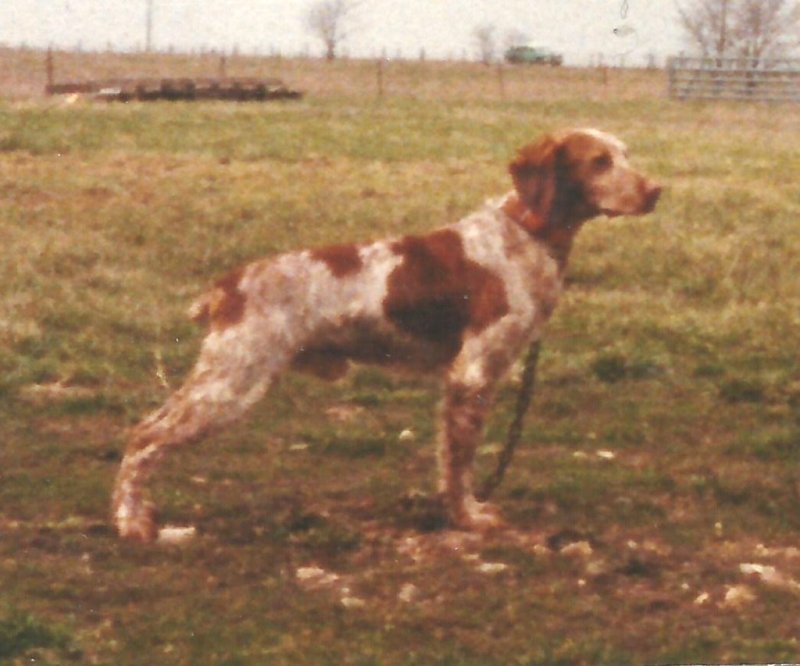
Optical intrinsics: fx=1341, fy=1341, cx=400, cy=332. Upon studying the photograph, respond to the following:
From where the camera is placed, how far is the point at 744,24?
607 centimetres

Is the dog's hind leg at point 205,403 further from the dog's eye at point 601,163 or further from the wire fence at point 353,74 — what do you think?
the wire fence at point 353,74

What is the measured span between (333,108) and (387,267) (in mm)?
4891

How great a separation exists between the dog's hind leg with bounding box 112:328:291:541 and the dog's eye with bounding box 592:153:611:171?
123 centimetres

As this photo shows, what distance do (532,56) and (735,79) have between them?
2110mm

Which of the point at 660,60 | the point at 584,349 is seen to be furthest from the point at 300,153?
the point at 660,60

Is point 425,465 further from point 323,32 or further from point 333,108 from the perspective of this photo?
point 333,108

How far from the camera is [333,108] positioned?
30.5ft

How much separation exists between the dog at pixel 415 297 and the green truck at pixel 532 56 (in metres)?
1.14

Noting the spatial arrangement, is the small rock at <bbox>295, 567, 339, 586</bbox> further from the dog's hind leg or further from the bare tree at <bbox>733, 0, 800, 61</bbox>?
the bare tree at <bbox>733, 0, 800, 61</bbox>

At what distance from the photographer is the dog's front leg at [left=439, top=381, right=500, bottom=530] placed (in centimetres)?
471

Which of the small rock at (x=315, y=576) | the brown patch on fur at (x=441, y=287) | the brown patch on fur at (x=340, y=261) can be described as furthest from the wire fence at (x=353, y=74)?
the small rock at (x=315, y=576)

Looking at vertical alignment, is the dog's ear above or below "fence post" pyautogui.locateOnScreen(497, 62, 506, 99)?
below

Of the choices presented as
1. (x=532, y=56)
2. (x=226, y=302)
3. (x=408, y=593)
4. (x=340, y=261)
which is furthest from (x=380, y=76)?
(x=408, y=593)

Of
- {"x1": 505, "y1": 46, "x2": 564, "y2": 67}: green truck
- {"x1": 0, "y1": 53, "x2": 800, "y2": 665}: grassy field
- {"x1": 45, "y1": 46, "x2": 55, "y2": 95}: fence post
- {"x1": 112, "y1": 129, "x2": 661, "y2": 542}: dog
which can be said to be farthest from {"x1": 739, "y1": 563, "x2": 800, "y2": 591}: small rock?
{"x1": 45, "y1": 46, "x2": 55, "y2": 95}: fence post
